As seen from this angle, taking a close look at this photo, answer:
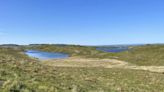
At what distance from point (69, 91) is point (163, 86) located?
12579mm

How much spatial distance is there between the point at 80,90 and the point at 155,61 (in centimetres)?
4449

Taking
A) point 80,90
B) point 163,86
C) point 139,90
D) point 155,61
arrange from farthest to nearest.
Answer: point 155,61 → point 163,86 → point 139,90 → point 80,90

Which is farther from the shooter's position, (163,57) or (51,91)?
(163,57)

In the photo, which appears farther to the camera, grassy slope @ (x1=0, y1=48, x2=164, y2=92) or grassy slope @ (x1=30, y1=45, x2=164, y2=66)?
grassy slope @ (x1=30, y1=45, x2=164, y2=66)

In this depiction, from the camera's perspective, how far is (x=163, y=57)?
56.6m

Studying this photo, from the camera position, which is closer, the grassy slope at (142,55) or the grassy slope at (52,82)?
the grassy slope at (52,82)

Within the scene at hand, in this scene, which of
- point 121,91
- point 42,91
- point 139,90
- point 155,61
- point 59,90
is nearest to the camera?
point 42,91

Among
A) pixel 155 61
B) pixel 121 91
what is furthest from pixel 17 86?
pixel 155 61

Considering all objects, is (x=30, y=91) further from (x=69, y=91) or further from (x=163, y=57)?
(x=163, y=57)

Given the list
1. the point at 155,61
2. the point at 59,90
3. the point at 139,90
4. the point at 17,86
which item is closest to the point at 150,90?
the point at 139,90

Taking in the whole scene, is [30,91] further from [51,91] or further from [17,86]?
[51,91]

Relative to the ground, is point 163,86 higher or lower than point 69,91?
lower

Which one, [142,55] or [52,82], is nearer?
[52,82]

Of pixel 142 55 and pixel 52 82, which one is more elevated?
pixel 52 82
